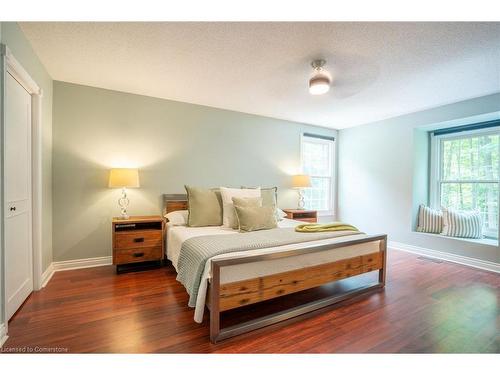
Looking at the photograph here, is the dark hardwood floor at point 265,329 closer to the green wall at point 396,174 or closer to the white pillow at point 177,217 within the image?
the white pillow at point 177,217

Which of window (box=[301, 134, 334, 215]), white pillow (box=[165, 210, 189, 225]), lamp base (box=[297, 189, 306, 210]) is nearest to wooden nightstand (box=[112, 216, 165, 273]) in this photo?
white pillow (box=[165, 210, 189, 225])

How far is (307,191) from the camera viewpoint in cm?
491

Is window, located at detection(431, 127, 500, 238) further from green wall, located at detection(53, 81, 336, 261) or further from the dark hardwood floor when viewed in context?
green wall, located at detection(53, 81, 336, 261)

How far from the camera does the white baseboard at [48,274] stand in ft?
8.18

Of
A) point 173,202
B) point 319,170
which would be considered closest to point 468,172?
point 319,170

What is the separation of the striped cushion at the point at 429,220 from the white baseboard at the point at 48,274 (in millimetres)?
5258

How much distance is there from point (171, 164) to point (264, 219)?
1711mm

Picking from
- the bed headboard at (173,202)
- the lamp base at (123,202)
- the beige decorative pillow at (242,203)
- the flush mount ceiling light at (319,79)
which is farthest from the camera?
the bed headboard at (173,202)

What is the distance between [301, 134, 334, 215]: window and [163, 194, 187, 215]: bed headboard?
100 inches

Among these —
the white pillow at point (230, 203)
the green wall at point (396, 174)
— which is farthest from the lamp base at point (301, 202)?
the white pillow at point (230, 203)

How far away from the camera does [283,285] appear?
188cm

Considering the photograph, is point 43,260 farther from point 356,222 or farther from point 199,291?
point 356,222

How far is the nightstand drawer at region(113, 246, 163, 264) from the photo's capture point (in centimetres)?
279

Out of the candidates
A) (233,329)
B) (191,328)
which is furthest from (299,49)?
(191,328)
